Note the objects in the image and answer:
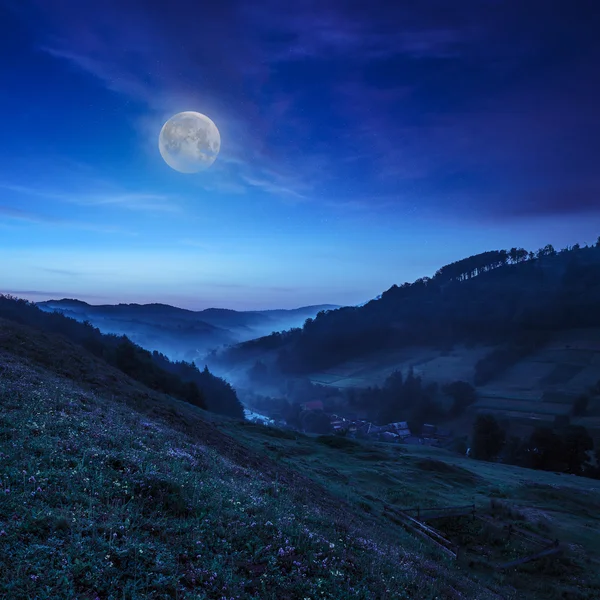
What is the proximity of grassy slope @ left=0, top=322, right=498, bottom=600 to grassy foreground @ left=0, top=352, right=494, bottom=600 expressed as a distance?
0.09ft

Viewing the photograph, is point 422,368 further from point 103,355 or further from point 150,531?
point 150,531

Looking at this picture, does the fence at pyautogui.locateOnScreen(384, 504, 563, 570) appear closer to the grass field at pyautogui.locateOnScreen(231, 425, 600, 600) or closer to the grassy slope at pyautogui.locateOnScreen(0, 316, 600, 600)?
the grass field at pyautogui.locateOnScreen(231, 425, 600, 600)

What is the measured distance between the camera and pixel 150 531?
26.5ft

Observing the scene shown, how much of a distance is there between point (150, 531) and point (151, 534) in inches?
2.8

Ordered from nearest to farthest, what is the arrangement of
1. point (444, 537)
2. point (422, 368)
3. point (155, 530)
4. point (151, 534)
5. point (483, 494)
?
point (151, 534)
point (155, 530)
point (444, 537)
point (483, 494)
point (422, 368)

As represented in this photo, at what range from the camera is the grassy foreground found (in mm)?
6406

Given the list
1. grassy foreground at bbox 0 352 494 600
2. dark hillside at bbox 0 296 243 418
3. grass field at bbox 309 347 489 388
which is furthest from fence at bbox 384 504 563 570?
grass field at bbox 309 347 489 388

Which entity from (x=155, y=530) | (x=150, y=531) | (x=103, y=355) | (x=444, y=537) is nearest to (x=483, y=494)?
(x=444, y=537)

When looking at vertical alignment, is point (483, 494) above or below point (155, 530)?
below

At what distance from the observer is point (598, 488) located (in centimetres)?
5050

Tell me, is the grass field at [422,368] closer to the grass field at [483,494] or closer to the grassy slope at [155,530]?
the grass field at [483,494]

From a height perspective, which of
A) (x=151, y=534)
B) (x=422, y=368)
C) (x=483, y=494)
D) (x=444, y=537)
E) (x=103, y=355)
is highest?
(x=151, y=534)

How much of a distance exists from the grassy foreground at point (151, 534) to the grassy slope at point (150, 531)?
27mm

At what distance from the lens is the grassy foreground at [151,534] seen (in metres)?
6.41
